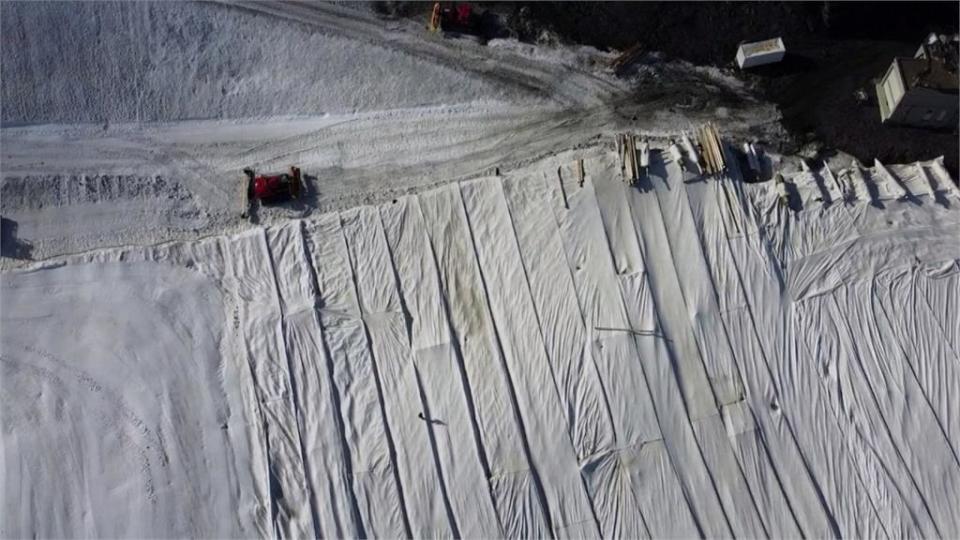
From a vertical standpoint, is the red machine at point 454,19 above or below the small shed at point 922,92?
above

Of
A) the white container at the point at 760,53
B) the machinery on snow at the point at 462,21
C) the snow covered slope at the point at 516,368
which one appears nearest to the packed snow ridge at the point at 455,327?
the snow covered slope at the point at 516,368

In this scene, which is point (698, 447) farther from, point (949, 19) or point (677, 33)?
point (949, 19)

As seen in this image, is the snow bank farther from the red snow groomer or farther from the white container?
the white container

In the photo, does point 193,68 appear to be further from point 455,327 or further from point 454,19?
point 455,327

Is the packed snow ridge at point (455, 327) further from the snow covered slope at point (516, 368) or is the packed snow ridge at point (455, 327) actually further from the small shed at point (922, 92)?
the small shed at point (922, 92)

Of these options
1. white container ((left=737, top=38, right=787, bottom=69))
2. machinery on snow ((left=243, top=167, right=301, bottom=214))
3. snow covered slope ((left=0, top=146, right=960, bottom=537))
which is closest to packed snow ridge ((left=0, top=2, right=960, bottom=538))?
snow covered slope ((left=0, top=146, right=960, bottom=537))

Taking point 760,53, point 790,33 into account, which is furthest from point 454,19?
point 790,33
